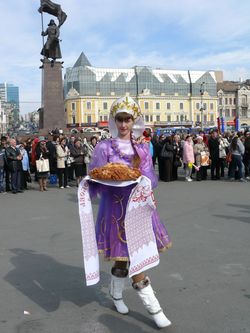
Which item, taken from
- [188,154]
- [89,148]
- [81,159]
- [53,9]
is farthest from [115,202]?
[53,9]

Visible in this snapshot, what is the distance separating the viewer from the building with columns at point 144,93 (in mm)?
103062

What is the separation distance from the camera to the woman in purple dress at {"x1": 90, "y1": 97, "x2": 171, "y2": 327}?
134 inches

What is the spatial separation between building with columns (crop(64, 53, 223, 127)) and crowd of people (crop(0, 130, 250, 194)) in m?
82.4

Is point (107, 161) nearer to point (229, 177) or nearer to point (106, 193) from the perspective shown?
point (106, 193)

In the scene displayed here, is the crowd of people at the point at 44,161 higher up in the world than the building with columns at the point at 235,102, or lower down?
lower down

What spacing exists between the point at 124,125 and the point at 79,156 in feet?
32.2

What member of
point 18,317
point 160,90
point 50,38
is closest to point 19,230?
point 18,317

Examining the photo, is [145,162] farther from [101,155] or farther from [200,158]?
[200,158]

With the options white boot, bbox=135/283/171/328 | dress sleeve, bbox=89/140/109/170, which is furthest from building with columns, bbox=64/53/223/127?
white boot, bbox=135/283/171/328

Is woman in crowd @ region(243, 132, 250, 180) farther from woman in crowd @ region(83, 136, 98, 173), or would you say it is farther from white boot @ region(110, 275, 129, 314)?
white boot @ region(110, 275, 129, 314)

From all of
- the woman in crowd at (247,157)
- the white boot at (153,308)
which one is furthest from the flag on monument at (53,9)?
the white boot at (153,308)

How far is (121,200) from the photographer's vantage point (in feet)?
11.3

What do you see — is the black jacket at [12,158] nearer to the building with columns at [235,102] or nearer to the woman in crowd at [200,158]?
the woman in crowd at [200,158]

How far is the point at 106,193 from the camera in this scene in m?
3.50
